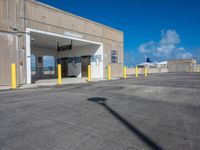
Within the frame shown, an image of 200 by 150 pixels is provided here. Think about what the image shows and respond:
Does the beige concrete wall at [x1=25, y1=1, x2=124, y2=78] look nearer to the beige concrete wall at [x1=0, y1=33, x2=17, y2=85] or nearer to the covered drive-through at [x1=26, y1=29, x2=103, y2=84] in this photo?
the covered drive-through at [x1=26, y1=29, x2=103, y2=84]

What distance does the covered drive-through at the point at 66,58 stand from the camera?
17.6 m

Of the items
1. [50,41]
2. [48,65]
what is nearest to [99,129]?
[50,41]

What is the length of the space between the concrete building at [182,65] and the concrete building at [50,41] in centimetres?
3325

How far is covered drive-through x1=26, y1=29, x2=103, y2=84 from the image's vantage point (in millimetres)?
17578

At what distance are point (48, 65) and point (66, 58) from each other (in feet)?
9.57

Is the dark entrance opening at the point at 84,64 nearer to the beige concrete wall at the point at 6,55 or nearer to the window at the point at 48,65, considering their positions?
the window at the point at 48,65

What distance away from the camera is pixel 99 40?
17.2 meters

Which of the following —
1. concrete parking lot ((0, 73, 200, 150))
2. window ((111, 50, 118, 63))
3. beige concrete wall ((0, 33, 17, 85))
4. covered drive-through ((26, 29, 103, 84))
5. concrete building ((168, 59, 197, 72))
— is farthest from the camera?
concrete building ((168, 59, 197, 72))

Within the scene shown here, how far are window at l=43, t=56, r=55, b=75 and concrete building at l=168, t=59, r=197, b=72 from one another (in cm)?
3879

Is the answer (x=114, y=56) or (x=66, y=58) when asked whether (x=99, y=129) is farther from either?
(x=66, y=58)


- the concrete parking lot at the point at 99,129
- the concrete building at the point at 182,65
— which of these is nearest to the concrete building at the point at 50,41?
the concrete parking lot at the point at 99,129

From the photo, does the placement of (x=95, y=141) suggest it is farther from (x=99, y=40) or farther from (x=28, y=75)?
(x=99, y=40)

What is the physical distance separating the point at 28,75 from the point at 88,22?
8.64 m

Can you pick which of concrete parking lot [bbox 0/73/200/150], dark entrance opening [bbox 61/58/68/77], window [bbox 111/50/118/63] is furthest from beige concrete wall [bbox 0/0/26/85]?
dark entrance opening [bbox 61/58/68/77]
